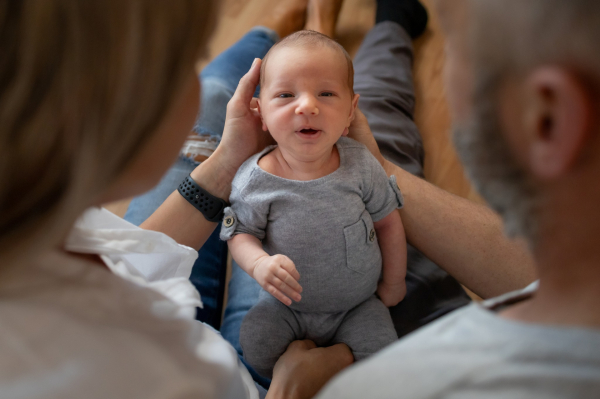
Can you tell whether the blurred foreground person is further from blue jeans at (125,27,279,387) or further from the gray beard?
blue jeans at (125,27,279,387)

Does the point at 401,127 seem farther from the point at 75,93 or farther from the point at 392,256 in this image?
the point at 75,93

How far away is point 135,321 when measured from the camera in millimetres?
503

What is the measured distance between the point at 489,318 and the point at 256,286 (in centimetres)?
75

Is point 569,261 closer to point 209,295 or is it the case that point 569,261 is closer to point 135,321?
point 135,321

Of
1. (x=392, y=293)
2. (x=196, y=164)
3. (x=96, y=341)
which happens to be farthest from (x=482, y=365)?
(x=196, y=164)

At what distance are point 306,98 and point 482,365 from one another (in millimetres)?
635

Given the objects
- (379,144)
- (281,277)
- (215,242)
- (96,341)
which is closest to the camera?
(96,341)

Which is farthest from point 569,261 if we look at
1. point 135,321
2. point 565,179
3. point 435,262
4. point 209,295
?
point 209,295

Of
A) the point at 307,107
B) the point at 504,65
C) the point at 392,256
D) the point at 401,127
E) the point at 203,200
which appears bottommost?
the point at 392,256

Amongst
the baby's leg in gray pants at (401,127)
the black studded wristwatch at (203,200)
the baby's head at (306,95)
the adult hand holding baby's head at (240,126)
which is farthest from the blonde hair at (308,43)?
the baby's leg in gray pants at (401,127)

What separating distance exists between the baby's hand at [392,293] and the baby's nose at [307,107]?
471 millimetres

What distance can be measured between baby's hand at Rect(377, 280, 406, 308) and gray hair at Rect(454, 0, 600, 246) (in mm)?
638

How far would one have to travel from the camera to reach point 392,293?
3.37 ft

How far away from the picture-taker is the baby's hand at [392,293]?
40.4 inches
